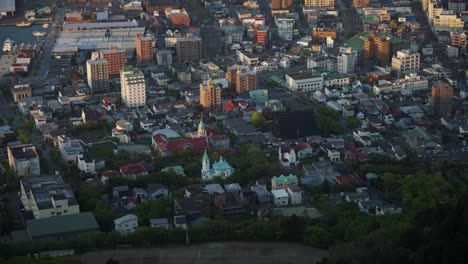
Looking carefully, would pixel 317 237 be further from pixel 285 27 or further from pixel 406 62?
pixel 285 27

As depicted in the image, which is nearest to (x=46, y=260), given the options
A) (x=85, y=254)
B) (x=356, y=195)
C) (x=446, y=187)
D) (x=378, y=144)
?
(x=85, y=254)

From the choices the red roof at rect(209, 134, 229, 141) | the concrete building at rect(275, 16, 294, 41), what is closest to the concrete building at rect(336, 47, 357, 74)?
the concrete building at rect(275, 16, 294, 41)

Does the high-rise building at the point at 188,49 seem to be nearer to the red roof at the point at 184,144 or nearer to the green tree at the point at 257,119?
the green tree at the point at 257,119

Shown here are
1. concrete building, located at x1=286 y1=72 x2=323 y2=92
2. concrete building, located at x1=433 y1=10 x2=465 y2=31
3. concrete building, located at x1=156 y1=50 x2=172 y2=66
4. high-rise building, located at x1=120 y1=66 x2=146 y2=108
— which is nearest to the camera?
high-rise building, located at x1=120 y1=66 x2=146 y2=108

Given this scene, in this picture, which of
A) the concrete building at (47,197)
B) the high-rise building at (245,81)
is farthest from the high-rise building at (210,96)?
the concrete building at (47,197)

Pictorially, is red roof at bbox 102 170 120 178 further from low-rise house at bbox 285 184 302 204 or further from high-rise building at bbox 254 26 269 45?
high-rise building at bbox 254 26 269 45

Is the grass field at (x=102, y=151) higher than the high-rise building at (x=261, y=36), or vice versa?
the high-rise building at (x=261, y=36)

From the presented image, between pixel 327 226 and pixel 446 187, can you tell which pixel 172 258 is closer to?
pixel 327 226
